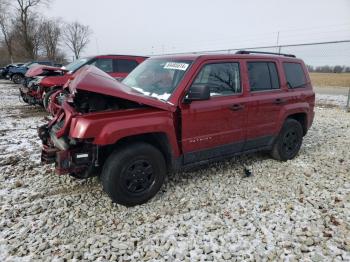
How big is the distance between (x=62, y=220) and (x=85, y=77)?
1641 mm

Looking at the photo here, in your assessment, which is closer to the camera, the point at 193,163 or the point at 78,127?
the point at 78,127

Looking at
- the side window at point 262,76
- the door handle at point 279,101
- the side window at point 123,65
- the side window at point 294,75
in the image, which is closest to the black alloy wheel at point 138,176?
the side window at point 262,76

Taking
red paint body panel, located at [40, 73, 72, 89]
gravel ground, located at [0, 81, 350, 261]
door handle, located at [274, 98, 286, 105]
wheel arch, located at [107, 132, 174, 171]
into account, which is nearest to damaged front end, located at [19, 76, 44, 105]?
red paint body panel, located at [40, 73, 72, 89]

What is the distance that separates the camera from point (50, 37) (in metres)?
45.2

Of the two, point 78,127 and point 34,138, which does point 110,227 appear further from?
point 34,138

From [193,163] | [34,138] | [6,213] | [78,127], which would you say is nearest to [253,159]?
[193,163]

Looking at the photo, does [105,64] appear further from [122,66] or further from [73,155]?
[73,155]

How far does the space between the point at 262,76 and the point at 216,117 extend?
1240mm

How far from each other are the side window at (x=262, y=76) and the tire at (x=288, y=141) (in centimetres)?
82

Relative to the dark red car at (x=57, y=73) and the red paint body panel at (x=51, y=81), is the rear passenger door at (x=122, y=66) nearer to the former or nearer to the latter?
the dark red car at (x=57, y=73)

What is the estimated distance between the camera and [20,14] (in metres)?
34.1

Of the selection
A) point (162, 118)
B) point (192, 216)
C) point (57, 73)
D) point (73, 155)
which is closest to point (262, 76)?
point (162, 118)

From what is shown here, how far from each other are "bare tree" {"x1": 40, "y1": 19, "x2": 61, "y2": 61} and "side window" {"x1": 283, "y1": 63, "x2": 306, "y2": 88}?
46.3 m

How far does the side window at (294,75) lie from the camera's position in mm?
4781
